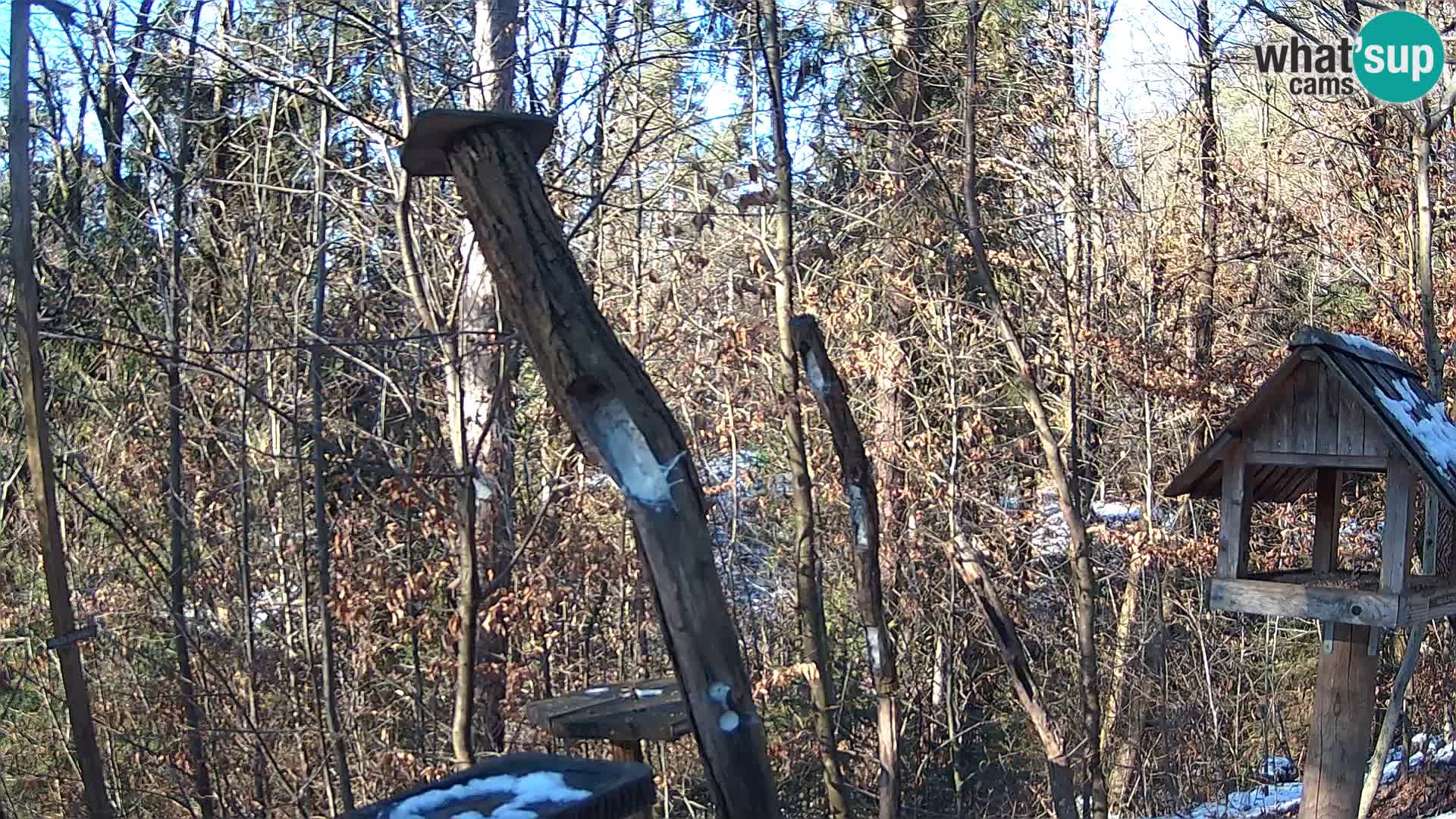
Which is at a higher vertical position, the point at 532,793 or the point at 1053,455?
the point at 1053,455

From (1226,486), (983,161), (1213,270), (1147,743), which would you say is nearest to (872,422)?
(983,161)

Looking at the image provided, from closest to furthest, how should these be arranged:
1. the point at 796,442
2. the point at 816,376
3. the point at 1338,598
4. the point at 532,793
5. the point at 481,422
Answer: the point at 532,793 < the point at 1338,598 < the point at 816,376 < the point at 481,422 < the point at 796,442

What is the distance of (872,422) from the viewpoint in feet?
26.2

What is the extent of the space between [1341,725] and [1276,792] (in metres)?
4.85

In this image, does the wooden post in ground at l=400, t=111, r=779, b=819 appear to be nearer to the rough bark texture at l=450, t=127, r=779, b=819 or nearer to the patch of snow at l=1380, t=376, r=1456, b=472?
the rough bark texture at l=450, t=127, r=779, b=819

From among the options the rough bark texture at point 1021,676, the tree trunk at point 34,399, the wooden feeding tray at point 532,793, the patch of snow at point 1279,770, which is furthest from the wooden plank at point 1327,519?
Answer: the patch of snow at point 1279,770

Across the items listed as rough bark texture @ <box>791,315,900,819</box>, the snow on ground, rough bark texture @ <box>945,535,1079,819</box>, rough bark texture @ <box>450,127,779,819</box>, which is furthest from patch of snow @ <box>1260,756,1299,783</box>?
rough bark texture @ <box>450,127,779,819</box>

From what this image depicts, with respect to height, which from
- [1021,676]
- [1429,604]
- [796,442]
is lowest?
[1021,676]

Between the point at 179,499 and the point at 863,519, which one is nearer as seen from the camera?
the point at 863,519

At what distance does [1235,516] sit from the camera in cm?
389

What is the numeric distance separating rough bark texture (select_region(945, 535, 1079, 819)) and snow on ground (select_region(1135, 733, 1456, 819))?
1888 millimetres

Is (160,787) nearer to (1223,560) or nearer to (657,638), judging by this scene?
(657,638)

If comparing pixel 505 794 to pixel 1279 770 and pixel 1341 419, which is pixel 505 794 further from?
pixel 1279 770

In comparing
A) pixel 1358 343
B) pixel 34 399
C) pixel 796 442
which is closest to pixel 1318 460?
pixel 1358 343
